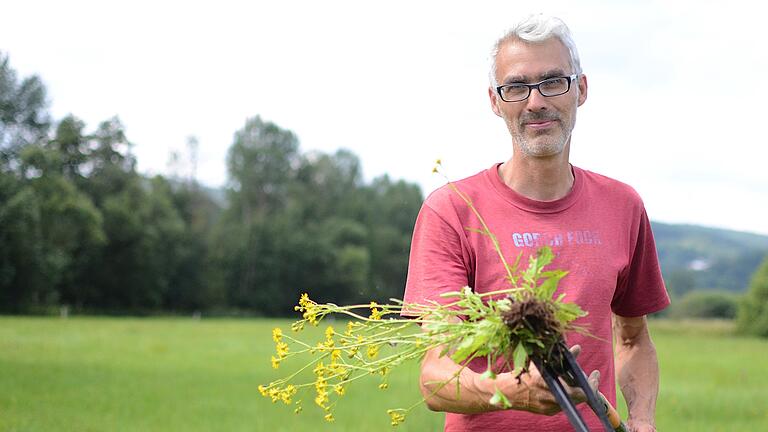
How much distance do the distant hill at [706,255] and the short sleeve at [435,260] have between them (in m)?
127

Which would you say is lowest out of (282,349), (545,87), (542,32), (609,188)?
(282,349)

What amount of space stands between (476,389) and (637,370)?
108cm

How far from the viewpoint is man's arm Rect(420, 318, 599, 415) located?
2180 mm

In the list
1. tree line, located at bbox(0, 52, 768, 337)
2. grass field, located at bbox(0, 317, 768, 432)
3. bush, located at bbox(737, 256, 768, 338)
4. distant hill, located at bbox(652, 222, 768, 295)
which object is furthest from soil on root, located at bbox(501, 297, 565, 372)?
distant hill, located at bbox(652, 222, 768, 295)

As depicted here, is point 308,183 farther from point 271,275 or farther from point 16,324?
point 16,324

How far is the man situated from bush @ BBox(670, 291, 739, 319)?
8634 cm

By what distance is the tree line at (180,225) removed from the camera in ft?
169

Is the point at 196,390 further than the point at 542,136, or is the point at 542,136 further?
the point at 196,390

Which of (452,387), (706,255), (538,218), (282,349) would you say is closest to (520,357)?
(452,387)

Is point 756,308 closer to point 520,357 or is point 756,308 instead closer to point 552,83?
point 552,83

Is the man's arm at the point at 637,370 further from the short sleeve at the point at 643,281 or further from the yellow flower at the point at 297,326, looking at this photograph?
the yellow flower at the point at 297,326

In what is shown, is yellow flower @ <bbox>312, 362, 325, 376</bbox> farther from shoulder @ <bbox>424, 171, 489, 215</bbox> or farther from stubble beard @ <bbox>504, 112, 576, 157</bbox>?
stubble beard @ <bbox>504, 112, 576, 157</bbox>

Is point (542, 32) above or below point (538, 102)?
above

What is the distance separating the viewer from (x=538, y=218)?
295 cm
